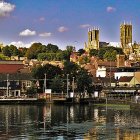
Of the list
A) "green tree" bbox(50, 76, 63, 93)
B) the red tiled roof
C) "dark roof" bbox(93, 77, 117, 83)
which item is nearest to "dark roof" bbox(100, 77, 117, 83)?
"dark roof" bbox(93, 77, 117, 83)

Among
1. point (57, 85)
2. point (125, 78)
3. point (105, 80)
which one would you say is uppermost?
point (125, 78)

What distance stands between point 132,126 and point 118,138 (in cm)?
1015

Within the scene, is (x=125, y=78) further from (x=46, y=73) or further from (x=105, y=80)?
(x=46, y=73)

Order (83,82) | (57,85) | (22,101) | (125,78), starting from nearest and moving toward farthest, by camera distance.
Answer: (22,101) < (57,85) < (83,82) < (125,78)

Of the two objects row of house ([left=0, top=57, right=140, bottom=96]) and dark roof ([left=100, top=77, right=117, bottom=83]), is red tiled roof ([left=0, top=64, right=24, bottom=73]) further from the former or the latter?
dark roof ([left=100, top=77, right=117, bottom=83])

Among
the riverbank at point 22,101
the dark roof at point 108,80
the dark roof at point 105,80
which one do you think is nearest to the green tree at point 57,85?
the riverbank at point 22,101

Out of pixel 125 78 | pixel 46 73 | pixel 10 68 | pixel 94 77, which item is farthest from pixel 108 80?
pixel 10 68

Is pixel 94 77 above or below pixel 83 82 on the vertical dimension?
above

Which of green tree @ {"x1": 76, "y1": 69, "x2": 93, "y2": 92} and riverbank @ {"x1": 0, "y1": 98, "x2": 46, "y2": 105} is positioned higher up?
green tree @ {"x1": 76, "y1": 69, "x2": 93, "y2": 92}

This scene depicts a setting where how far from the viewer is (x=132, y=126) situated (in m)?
48.9

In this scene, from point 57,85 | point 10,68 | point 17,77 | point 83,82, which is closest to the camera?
point 57,85

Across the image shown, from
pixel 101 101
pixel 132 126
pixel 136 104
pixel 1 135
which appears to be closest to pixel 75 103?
pixel 101 101

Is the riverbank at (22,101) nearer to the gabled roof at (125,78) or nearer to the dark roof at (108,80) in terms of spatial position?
the gabled roof at (125,78)

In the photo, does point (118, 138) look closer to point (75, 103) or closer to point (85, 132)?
point (85, 132)
